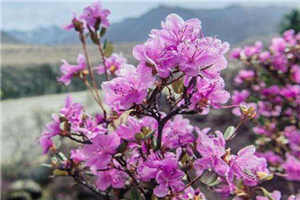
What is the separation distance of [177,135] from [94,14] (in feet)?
1.44

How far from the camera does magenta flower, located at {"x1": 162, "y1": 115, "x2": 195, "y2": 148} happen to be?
0.79 metres

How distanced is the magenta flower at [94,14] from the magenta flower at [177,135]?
37 cm

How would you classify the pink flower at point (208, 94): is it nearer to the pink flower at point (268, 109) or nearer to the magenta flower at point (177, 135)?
the magenta flower at point (177, 135)

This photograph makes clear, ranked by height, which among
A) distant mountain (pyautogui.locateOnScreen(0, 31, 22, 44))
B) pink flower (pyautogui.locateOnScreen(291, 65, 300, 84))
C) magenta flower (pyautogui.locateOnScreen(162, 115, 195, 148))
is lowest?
magenta flower (pyautogui.locateOnScreen(162, 115, 195, 148))

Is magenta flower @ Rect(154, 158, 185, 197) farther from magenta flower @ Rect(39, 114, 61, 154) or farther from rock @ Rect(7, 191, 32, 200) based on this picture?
rock @ Rect(7, 191, 32, 200)

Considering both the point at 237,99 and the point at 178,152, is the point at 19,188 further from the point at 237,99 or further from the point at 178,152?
the point at 178,152

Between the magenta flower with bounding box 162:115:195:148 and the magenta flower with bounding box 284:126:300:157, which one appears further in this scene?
the magenta flower with bounding box 284:126:300:157

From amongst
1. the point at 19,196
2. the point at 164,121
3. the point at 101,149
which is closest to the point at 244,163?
the point at 164,121

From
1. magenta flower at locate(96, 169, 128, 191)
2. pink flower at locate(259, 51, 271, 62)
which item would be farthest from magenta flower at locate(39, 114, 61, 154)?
pink flower at locate(259, 51, 271, 62)

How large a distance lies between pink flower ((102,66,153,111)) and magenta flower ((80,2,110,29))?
13.7 inches

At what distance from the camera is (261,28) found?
92.4 ft

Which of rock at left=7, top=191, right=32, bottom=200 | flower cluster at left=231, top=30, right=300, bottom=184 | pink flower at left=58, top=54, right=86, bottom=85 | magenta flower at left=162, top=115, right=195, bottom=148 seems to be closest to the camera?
magenta flower at left=162, top=115, right=195, bottom=148

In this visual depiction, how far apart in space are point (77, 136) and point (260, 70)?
1.39 m

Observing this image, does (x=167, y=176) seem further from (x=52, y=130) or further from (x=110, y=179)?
(x=52, y=130)
